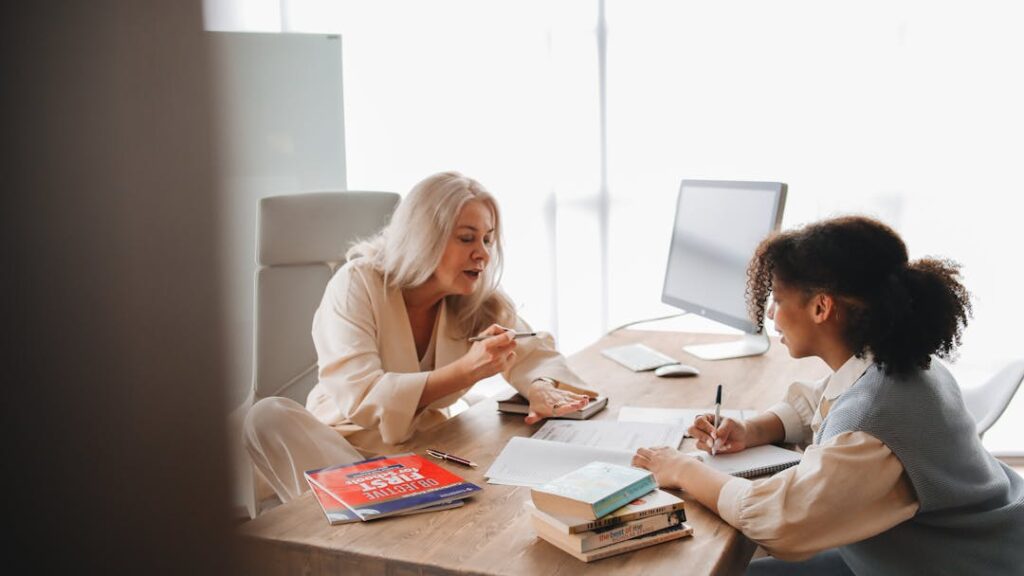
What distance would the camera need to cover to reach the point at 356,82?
4.52m

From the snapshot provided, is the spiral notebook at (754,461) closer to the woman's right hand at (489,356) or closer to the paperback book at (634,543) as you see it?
the paperback book at (634,543)

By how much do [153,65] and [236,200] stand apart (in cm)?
4

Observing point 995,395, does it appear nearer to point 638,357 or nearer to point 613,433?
point 638,357

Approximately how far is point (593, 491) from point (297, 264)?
1.71 meters

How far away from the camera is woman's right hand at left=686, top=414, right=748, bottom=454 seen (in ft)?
5.41

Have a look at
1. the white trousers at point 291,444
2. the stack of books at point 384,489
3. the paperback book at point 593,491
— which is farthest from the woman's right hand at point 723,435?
the white trousers at point 291,444

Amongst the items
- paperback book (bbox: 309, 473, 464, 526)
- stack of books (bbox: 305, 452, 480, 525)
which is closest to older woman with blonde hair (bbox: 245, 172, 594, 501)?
stack of books (bbox: 305, 452, 480, 525)

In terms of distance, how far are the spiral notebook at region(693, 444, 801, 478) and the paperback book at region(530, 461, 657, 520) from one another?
11.8 inches

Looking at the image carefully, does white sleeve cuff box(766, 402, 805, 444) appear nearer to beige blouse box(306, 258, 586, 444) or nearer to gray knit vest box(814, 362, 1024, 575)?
gray knit vest box(814, 362, 1024, 575)

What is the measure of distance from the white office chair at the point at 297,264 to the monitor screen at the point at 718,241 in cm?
91

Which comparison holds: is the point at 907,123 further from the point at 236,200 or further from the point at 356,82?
the point at 236,200

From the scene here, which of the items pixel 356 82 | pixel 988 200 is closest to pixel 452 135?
pixel 356 82

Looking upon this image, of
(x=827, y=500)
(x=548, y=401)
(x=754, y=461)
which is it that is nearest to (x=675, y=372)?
(x=548, y=401)

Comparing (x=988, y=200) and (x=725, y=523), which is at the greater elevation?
(x=988, y=200)
